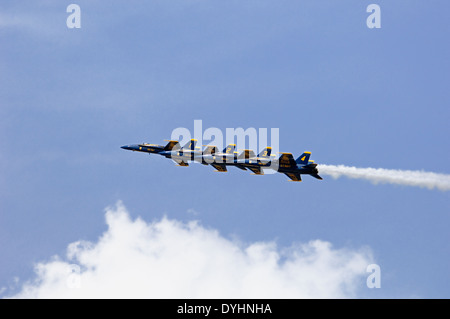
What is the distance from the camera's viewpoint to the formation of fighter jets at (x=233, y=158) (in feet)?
447

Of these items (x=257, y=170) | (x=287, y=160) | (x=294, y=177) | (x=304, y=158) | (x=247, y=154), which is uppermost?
(x=247, y=154)

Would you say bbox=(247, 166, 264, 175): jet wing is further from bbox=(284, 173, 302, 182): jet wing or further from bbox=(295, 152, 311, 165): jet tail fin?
bbox=(295, 152, 311, 165): jet tail fin

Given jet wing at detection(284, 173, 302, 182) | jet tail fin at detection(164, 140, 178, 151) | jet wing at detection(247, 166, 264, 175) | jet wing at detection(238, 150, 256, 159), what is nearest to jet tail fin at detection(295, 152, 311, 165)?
jet wing at detection(284, 173, 302, 182)

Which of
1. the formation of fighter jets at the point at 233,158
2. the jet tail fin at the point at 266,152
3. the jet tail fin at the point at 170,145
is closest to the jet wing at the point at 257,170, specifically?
the formation of fighter jets at the point at 233,158

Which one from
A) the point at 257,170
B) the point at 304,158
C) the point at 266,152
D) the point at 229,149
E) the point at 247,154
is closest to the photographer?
the point at 304,158

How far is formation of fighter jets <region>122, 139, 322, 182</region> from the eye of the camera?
447ft

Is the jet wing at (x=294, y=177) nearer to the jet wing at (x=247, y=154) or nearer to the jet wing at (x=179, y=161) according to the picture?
the jet wing at (x=247, y=154)

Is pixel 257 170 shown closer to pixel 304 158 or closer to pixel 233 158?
pixel 233 158

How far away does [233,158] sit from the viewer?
465 ft

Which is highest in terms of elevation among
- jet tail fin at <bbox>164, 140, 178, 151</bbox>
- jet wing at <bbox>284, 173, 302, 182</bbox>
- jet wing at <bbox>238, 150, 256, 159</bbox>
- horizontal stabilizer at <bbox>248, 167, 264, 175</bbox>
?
jet tail fin at <bbox>164, 140, 178, 151</bbox>

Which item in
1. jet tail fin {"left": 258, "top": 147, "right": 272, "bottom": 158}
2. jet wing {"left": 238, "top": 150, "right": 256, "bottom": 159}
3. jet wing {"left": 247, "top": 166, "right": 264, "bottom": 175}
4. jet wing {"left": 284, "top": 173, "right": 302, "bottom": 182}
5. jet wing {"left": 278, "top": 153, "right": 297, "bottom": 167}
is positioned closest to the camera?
jet wing {"left": 278, "top": 153, "right": 297, "bottom": 167}

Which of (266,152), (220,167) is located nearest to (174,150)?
(220,167)
